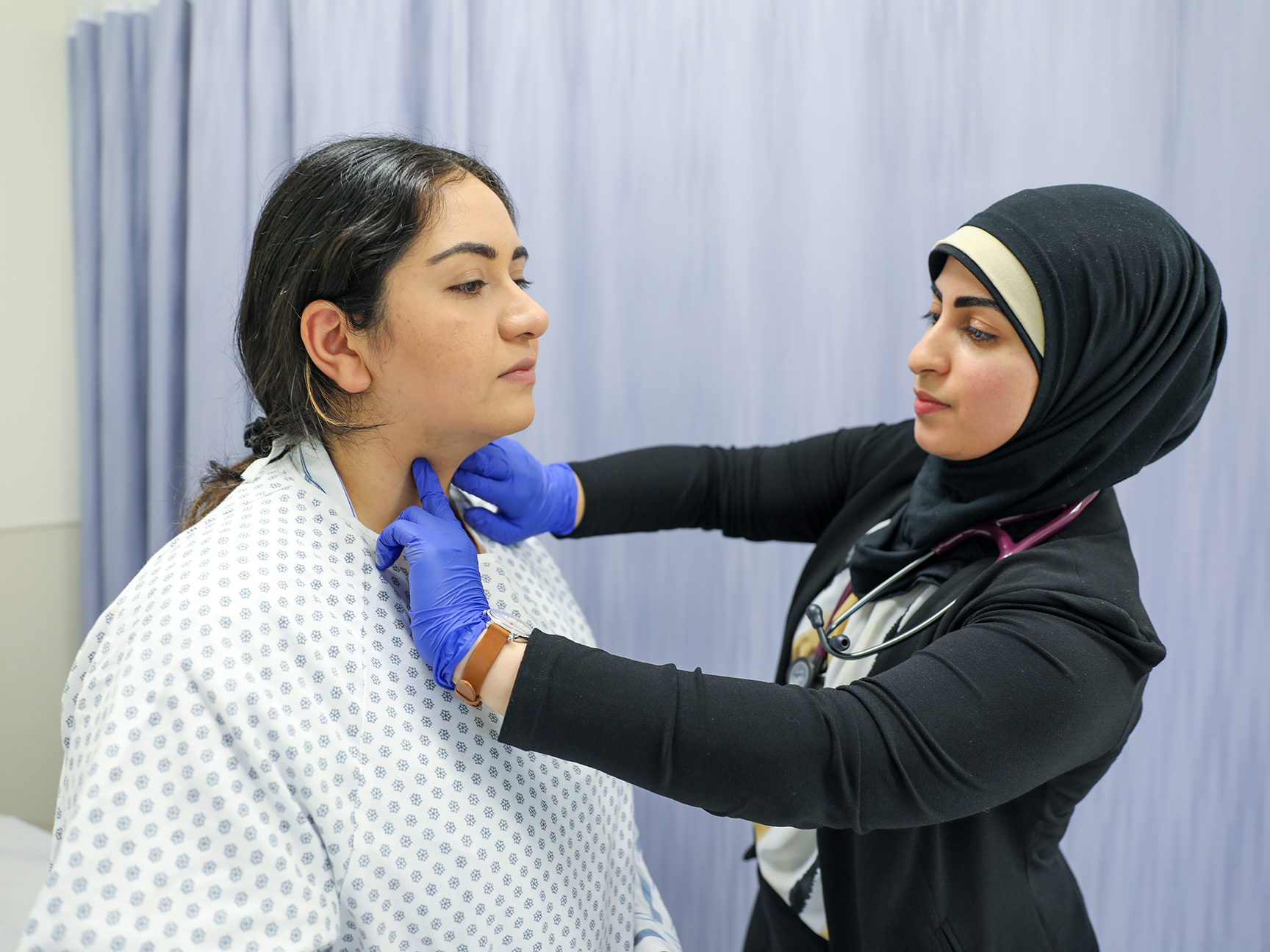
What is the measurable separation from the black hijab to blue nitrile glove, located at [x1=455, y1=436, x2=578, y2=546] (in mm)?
543

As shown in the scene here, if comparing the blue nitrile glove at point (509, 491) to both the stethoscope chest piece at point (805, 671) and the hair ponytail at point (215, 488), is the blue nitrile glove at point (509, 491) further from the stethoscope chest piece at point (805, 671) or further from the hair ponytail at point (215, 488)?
the stethoscope chest piece at point (805, 671)

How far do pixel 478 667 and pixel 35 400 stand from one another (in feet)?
5.18

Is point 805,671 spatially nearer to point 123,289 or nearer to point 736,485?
point 736,485

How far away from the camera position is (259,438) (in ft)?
3.21

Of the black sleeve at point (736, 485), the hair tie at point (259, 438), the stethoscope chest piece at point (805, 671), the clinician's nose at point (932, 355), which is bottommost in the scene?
the stethoscope chest piece at point (805, 671)

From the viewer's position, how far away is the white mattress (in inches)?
48.8

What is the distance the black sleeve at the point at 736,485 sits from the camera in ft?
4.23

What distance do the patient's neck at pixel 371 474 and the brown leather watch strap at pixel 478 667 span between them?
0.22m

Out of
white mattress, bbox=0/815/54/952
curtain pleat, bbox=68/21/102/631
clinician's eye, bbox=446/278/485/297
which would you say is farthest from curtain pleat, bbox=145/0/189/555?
clinician's eye, bbox=446/278/485/297

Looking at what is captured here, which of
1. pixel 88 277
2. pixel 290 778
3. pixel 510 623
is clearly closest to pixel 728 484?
pixel 510 623

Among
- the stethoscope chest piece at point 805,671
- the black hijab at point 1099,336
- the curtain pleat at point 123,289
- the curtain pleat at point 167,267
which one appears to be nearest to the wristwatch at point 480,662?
the stethoscope chest piece at point 805,671

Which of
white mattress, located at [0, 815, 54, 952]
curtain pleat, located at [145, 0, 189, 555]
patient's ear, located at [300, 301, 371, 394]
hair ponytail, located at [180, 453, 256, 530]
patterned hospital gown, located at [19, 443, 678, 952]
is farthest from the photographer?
curtain pleat, located at [145, 0, 189, 555]

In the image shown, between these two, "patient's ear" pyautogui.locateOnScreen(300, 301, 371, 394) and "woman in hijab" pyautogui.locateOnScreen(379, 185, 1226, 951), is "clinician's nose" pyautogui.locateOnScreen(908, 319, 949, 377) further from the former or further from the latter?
"patient's ear" pyautogui.locateOnScreen(300, 301, 371, 394)

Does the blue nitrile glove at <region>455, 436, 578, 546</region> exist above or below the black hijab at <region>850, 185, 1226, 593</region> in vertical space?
below
